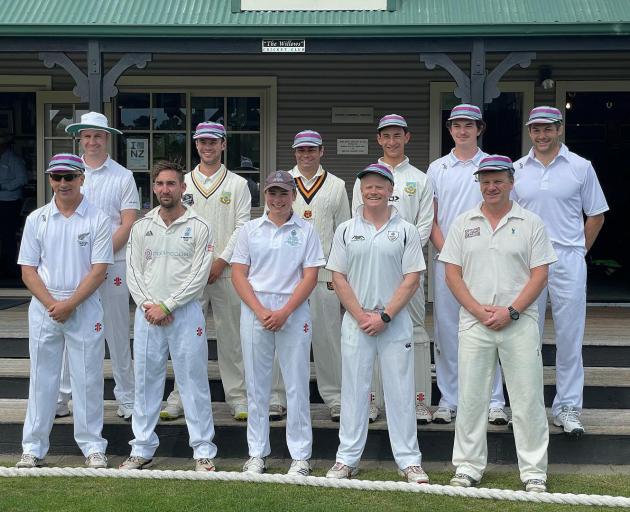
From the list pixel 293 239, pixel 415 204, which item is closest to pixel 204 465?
pixel 293 239

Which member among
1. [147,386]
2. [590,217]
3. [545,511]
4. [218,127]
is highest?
[218,127]

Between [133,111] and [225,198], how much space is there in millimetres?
4293

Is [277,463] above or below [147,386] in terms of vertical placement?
below

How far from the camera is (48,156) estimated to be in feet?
32.6

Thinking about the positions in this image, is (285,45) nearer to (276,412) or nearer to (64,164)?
(64,164)

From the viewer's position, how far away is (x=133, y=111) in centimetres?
984

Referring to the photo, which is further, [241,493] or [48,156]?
[48,156]

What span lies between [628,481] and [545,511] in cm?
84

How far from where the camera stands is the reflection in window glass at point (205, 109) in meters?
9.78

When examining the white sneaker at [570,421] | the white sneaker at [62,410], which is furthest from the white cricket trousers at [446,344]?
the white sneaker at [62,410]

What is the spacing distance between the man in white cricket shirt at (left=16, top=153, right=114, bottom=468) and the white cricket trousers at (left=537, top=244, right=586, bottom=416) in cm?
261

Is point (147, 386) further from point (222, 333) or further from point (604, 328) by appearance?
point (604, 328)

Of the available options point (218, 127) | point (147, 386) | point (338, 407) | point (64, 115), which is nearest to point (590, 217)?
point (338, 407)

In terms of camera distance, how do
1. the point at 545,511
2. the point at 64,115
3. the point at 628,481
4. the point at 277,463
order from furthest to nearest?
the point at 64,115
the point at 277,463
the point at 628,481
the point at 545,511
